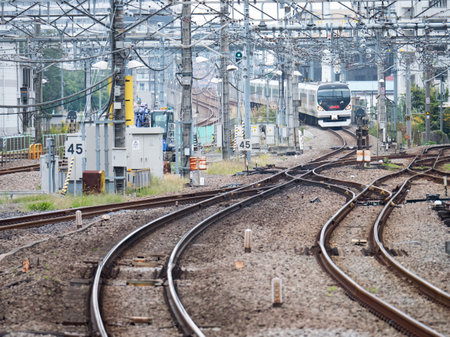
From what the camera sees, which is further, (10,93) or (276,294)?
(10,93)

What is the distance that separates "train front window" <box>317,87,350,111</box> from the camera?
53.2m

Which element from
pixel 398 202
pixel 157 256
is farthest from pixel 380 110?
pixel 157 256

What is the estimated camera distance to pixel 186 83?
2497 cm

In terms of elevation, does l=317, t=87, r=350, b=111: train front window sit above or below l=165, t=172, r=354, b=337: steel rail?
above

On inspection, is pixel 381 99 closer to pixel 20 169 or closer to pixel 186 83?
pixel 186 83

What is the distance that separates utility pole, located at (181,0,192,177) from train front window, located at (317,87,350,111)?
28925 millimetres

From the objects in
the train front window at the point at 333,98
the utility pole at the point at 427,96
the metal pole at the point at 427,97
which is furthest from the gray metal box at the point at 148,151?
the train front window at the point at 333,98

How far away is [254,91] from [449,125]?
22.1 meters

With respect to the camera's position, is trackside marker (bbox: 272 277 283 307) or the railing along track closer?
trackside marker (bbox: 272 277 283 307)

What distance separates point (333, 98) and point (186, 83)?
2974 centimetres

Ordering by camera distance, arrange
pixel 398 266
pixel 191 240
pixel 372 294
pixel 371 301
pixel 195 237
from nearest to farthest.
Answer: pixel 371 301
pixel 372 294
pixel 398 266
pixel 191 240
pixel 195 237

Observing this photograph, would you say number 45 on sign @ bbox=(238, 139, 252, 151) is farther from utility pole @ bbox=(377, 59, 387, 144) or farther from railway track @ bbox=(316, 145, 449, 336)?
utility pole @ bbox=(377, 59, 387, 144)

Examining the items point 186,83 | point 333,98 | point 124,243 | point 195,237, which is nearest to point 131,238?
point 124,243

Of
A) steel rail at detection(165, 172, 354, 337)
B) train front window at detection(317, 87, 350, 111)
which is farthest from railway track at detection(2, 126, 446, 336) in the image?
train front window at detection(317, 87, 350, 111)
